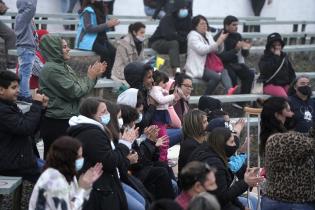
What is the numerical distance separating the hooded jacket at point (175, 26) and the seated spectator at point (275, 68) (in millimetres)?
1413

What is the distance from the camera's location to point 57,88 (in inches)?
300

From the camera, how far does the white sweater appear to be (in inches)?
453

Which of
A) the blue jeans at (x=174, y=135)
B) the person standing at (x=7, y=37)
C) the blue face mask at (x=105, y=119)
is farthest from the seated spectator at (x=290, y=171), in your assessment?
the person standing at (x=7, y=37)

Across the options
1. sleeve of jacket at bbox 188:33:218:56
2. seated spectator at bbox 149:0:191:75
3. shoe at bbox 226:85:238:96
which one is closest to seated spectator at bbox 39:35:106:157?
sleeve of jacket at bbox 188:33:218:56

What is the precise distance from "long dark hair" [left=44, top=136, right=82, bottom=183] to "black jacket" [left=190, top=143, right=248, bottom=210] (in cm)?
131

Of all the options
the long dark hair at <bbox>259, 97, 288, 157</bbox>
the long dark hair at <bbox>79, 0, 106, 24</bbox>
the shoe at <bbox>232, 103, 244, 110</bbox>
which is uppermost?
the long dark hair at <bbox>79, 0, 106, 24</bbox>

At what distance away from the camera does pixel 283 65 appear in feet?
37.8

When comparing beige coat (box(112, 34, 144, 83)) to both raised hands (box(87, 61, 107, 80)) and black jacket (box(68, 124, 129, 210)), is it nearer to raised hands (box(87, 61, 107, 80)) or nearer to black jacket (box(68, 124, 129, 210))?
raised hands (box(87, 61, 107, 80))

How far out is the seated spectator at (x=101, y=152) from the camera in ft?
19.6

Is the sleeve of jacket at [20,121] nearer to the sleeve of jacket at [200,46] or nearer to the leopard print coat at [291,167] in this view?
the leopard print coat at [291,167]

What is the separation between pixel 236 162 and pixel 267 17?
38.9 ft

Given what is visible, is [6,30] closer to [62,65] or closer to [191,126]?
[62,65]

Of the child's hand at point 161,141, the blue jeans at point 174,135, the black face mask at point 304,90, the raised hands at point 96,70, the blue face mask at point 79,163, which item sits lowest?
the blue jeans at point 174,135

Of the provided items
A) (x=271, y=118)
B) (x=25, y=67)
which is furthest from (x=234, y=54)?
(x=271, y=118)
